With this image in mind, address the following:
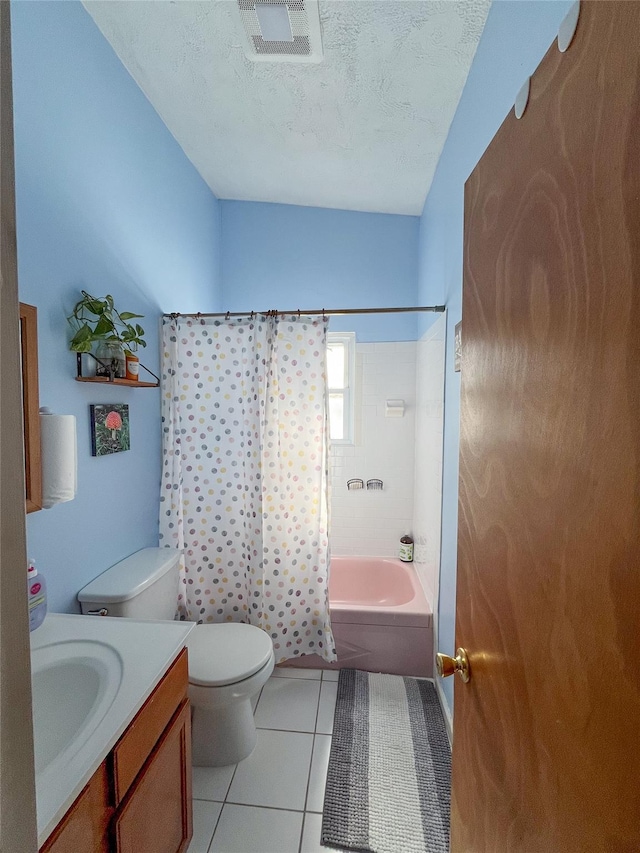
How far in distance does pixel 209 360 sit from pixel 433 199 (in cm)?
160

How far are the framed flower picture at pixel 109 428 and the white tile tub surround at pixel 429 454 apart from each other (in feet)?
5.03

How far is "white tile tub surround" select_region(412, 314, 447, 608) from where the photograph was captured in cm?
213

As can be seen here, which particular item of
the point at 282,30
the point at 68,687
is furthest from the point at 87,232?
the point at 68,687

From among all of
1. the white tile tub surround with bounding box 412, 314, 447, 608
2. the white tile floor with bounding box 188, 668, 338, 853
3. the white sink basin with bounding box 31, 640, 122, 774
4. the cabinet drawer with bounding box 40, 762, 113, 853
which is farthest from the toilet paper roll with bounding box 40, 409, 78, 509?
the white tile tub surround with bounding box 412, 314, 447, 608

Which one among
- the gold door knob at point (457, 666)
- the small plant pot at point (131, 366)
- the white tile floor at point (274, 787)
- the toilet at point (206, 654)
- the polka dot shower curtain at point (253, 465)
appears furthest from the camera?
the polka dot shower curtain at point (253, 465)

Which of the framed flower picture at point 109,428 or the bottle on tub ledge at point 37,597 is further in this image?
the framed flower picture at point 109,428

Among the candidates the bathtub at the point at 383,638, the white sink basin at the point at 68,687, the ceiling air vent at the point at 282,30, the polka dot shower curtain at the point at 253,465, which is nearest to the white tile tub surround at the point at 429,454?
the bathtub at the point at 383,638

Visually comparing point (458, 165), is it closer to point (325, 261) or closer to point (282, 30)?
point (282, 30)

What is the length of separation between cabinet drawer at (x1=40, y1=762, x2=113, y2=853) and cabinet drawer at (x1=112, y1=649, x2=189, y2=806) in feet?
0.10

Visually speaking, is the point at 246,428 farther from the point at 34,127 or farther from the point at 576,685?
the point at 576,685

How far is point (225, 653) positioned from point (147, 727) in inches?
27.7

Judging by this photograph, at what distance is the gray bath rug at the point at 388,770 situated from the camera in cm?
141

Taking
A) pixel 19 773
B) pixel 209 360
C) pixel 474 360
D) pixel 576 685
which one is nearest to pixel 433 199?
pixel 209 360

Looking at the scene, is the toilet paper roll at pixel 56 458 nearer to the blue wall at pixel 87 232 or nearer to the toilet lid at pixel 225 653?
the blue wall at pixel 87 232
